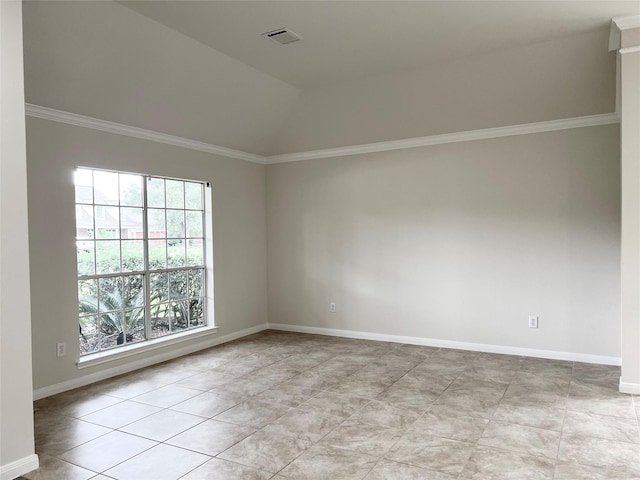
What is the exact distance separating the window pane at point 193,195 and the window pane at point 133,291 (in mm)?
1100

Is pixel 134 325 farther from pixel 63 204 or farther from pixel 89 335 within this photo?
pixel 63 204

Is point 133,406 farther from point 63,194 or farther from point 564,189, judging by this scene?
point 564,189

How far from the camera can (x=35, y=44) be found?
3.40 m

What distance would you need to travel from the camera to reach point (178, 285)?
541cm

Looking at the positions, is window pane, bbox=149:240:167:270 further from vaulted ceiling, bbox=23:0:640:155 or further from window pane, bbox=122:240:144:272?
vaulted ceiling, bbox=23:0:640:155

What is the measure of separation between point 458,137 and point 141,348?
4191 millimetres

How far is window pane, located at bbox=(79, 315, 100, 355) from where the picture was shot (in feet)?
14.4

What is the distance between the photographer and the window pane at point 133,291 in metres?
4.75

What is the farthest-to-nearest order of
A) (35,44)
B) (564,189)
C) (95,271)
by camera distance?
(564,189) < (95,271) < (35,44)

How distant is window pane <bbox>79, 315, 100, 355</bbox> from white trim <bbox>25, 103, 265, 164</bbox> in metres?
1.83

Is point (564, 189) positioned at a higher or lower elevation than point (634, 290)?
higher

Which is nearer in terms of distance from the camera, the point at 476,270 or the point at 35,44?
the point at 35,44

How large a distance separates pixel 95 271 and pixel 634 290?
4.75 metres

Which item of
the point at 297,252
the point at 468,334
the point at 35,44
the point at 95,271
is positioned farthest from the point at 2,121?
the point at 468,334
